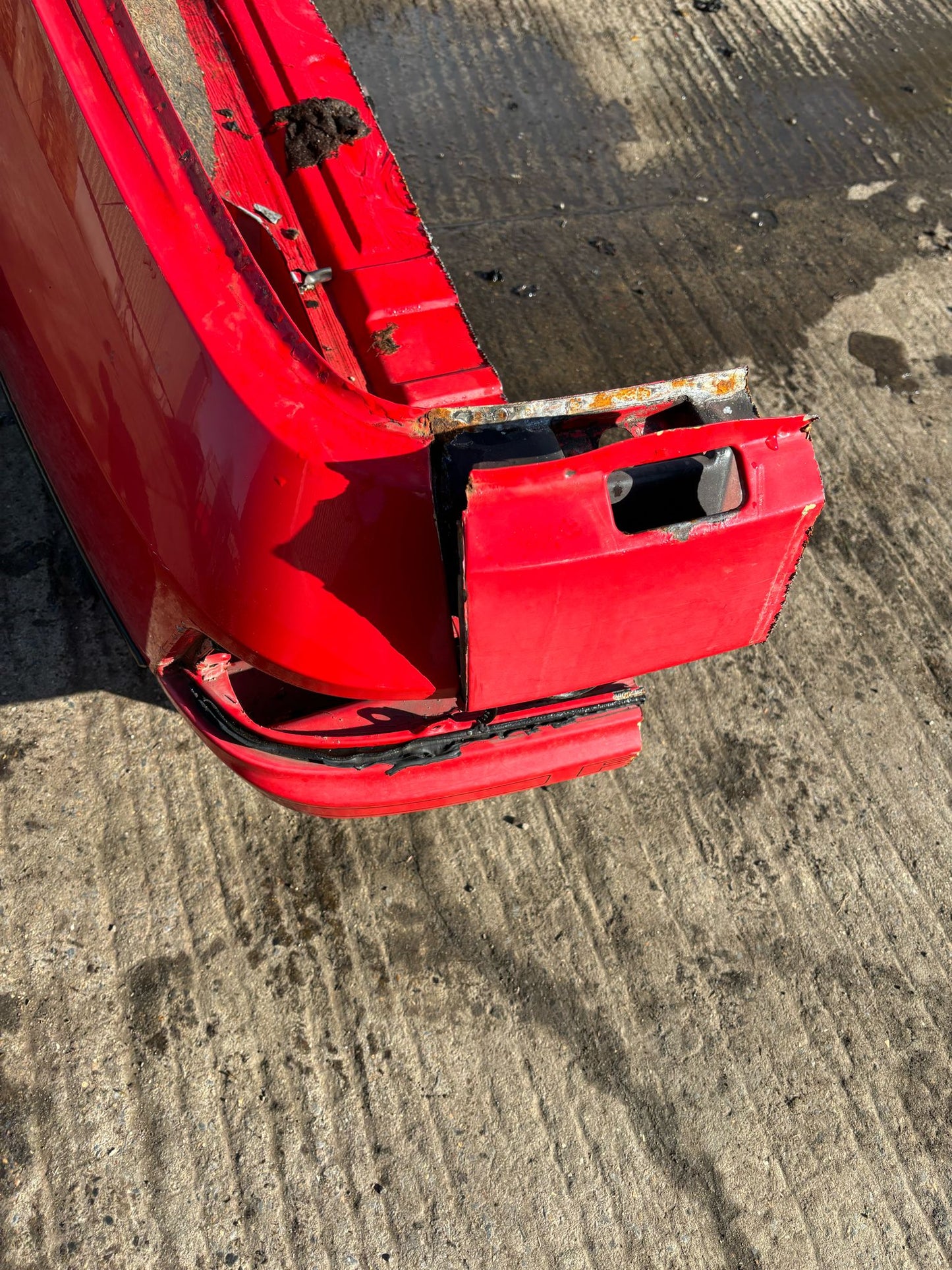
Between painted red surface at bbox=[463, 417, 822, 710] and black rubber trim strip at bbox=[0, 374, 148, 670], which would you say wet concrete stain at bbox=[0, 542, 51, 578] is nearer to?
black rubber trim strip at bbox=[0, 374, 148, 670]

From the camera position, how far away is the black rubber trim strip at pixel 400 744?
1961 mm

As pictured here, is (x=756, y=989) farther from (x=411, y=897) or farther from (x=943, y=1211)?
(x=411, y=897)

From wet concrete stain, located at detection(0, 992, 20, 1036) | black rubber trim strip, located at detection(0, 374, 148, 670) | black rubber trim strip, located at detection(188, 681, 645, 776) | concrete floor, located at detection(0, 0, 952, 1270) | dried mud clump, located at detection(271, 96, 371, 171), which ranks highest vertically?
dried mud clump, located at detection(271, 96, 371, 171)

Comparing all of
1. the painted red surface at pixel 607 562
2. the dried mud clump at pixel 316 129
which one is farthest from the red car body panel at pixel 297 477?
the dried mud clump at pixel 316 129

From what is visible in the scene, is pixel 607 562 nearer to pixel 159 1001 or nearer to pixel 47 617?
pixel 159 1001

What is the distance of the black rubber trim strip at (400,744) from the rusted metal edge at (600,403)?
0.71 meters

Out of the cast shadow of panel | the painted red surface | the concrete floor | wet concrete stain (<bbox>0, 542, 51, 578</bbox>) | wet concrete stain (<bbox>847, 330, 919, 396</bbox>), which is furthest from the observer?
wet concrete stain (<bbox>847, 330, 919, 396</bbox>)

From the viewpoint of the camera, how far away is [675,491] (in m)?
1.68

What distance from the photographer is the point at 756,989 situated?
7.92ft

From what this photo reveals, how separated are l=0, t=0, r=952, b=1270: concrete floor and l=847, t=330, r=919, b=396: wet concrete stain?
0.45ft

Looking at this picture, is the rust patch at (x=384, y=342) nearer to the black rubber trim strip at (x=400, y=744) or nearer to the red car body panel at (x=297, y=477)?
the red car body panel at (x=297, y=477)

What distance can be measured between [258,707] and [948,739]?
213 cm

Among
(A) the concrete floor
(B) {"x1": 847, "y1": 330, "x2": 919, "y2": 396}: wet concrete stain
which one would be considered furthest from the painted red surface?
(B) {"x1": 847, "y1": 330, "x2": 919, "y2": 396}: wet concrete stain

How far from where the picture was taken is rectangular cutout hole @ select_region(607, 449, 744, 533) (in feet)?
5.39
